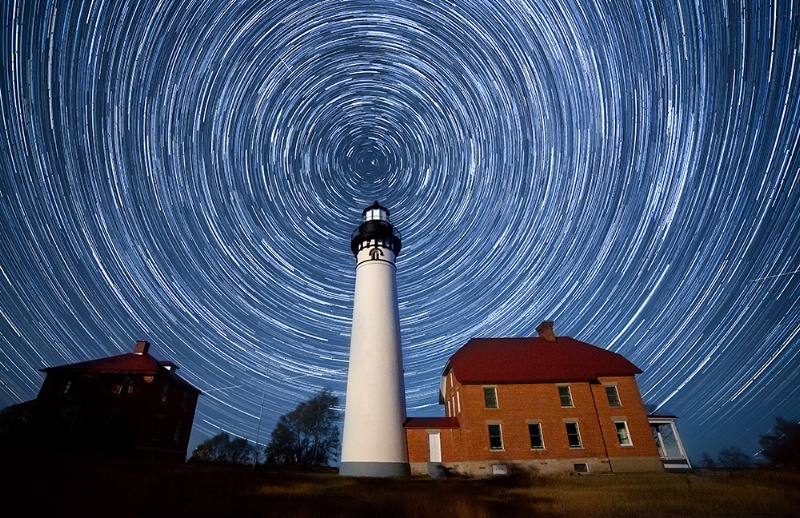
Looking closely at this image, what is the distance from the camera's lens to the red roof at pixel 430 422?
80.9ft

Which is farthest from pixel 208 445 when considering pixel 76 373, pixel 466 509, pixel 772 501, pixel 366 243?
pixel 772 501

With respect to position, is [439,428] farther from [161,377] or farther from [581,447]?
[161,377]

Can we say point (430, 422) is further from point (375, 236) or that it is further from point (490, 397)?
point (375, 236)

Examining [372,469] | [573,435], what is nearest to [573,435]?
[573,435]

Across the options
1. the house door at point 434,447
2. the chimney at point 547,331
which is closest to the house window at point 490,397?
the house door at point 434,447

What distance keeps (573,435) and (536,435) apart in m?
2.69

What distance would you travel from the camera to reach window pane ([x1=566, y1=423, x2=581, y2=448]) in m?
24.6

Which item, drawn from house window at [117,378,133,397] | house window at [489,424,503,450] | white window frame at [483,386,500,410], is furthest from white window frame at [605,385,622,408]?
house window at [117,378,133,397]

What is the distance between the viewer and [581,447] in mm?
24453

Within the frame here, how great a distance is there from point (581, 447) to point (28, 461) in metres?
29.7

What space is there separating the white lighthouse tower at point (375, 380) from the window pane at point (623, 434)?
15.6 metres

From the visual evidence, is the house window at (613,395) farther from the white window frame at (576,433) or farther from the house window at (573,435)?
the house window at (573,435)

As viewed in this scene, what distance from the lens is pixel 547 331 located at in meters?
32.0

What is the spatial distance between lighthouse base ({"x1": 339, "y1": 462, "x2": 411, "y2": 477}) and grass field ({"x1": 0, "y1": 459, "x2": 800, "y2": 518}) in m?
6.88
